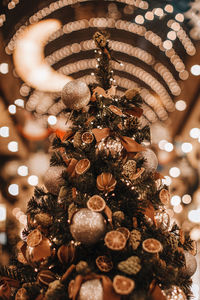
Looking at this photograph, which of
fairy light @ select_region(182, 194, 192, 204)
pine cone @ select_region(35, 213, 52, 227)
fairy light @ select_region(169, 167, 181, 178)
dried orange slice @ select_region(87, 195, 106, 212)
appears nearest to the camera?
dried orange slice @ select_region(87, 195, 106, 212)

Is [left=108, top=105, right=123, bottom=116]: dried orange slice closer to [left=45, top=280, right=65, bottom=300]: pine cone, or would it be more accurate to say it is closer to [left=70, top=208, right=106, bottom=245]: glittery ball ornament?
[left=70, top=208, right=106, bottom=245]: glittery ball ornament

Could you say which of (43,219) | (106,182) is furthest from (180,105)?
(43,219)

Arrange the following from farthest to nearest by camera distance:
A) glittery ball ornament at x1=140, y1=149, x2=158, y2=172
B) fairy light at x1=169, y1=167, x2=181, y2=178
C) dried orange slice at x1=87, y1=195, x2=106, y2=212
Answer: fairy light at x1=169, y1=167, x2=181, y2=178
glittery ball ornament at x1=140, y1=149, x2=158, y2=172
dried orange slice at x1=87, y1=195, x2=106, y2=212

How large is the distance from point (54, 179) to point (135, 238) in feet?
1.22

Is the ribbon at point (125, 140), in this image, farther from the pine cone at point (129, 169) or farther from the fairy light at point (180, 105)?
the fairy light at point (180, 105)

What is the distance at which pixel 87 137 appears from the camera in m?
1.00

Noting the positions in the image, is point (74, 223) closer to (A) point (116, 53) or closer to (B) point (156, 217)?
(B) point (156, 217)

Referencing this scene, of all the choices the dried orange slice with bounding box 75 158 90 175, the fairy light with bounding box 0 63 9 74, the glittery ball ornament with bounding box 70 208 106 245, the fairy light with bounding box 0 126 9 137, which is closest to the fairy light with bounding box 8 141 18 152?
the fairy light with bounding box 0 126 9 137

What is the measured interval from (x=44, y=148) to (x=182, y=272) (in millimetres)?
1946

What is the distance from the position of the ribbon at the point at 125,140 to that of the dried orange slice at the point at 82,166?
0.09 m

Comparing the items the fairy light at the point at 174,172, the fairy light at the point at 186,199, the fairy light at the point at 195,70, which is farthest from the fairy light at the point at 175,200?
the fairy light at the point at 195,70

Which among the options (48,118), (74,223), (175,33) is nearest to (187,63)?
(175,33)

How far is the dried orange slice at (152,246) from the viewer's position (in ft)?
2.65

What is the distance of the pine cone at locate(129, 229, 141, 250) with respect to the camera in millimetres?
851
